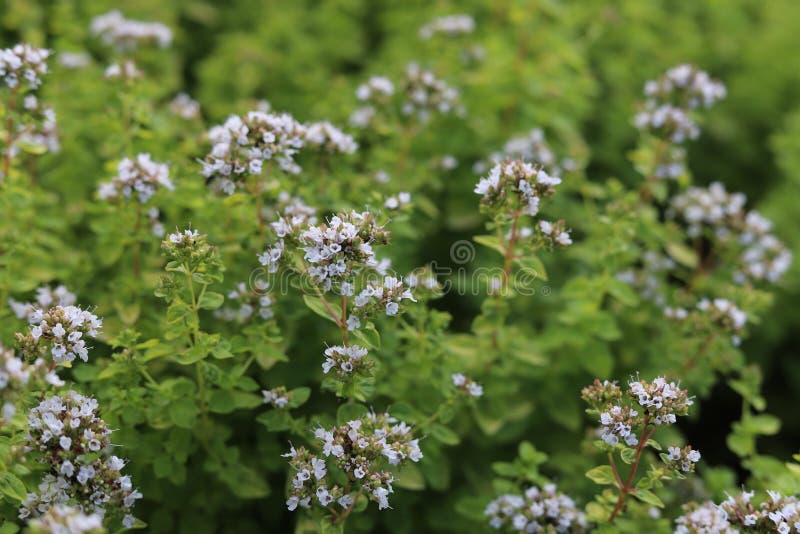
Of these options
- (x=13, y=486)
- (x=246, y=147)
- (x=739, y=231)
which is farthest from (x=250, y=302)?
(x=739, y=231)

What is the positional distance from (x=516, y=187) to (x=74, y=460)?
227 cm

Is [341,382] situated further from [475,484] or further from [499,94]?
[499,94]

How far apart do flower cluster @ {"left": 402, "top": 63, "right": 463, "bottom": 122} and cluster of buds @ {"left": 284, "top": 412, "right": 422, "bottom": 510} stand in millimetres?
2557

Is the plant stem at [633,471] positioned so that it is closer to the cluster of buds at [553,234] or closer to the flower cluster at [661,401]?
the flower cluster at [661,401]

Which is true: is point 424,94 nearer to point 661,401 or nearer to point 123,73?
point 123,73

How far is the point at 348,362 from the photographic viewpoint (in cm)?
319

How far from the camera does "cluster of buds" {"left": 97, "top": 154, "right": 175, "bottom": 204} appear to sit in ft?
12.6

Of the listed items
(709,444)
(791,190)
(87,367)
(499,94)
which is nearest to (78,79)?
(87,367)

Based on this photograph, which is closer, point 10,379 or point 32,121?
point 10,379

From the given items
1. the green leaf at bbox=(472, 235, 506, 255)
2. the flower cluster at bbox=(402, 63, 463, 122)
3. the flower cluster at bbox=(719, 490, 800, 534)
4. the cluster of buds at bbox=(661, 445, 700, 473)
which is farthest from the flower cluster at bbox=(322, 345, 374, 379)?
the flower cluster at bbox=(402, 63, 463, 122)

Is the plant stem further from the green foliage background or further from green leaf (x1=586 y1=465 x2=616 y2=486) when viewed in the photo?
the green foliage background

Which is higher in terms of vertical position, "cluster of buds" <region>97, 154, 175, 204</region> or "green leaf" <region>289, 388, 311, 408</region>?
"cluster of buds" <region>97, 154, 175, 204</region>

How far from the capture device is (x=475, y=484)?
4453 mm

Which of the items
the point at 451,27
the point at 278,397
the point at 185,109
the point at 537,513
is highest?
the point at 451,27
